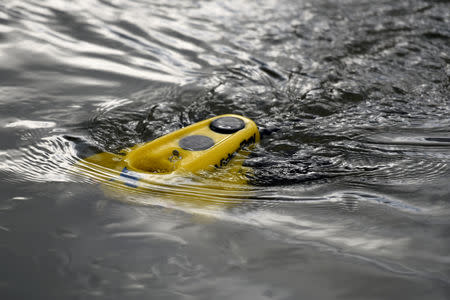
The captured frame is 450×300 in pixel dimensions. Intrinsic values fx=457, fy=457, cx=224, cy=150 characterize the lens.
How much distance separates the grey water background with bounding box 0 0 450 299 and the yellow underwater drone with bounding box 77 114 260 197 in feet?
0.35

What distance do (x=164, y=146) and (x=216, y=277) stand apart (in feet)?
2.83

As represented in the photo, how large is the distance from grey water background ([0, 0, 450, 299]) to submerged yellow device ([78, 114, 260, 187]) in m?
0.13

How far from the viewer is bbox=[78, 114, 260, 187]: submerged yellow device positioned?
2.17 meters

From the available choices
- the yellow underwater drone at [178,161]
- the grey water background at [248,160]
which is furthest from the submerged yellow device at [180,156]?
the grey water background at [248,160]

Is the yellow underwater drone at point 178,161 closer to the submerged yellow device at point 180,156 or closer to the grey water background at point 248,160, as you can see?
the submerged yellow device at point 180,156

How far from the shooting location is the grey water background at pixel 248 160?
1628 millimetres

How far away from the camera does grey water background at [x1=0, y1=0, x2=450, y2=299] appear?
1.63m

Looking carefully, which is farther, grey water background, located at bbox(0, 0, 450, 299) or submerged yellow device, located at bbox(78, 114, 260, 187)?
submerged yellow device, located at bbox(78, 114, 260, 187)

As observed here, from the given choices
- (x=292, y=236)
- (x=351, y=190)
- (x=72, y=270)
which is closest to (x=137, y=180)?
(x=72, y=270)

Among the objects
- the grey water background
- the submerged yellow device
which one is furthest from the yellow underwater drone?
the grey water background

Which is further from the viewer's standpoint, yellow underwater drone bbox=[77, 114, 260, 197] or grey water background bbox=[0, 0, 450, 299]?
yellow underwater drone bbox=[77, 114, 260, 197]

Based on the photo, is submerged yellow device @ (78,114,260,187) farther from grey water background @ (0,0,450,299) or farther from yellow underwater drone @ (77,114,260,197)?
grey water background @ (0,0,450,299)

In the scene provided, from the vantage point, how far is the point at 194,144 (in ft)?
7.71

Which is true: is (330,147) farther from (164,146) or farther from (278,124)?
(164,146)
